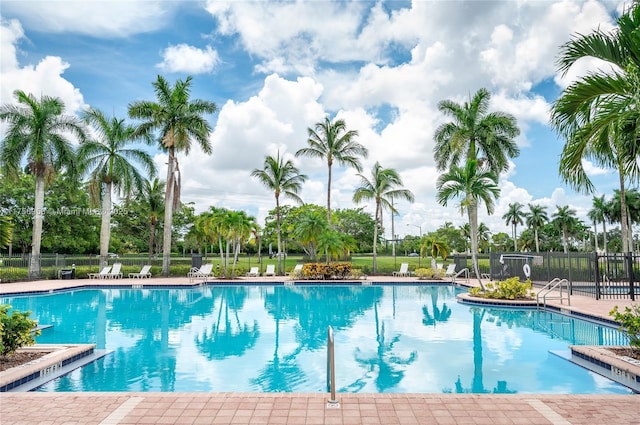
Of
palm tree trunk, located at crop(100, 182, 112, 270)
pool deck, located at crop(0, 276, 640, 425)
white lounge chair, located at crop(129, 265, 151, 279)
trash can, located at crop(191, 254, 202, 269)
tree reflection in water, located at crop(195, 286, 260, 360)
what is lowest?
tree reflection in water, located at crop(195, 286, 260, 360)

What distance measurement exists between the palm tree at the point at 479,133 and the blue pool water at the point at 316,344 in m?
10.9

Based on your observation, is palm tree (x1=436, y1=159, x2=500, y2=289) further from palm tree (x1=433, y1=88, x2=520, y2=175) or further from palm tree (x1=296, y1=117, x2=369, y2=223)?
palm tree (x1=296, y1=117, x2=369, y2=223)

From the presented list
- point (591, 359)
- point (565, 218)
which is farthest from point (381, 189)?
point (565, 218)

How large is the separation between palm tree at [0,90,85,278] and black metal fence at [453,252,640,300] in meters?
23.9

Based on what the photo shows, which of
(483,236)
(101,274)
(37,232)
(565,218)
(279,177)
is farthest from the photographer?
(483,236)

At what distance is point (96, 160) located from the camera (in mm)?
24609

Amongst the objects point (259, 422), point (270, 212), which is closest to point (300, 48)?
point (259, 422)

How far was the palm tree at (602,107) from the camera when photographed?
5352 mm

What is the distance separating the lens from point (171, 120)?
2448 cm

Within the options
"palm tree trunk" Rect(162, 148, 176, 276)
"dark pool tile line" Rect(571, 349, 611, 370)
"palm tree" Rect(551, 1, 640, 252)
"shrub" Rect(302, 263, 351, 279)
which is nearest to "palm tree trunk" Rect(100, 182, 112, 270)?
"palm tree trunk" Rect(162, 148, 176, 276)

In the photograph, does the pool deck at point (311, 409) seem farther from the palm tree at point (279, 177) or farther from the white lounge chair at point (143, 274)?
the palm tree at point (279, 177)

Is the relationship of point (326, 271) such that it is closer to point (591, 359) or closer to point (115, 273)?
point (115, 273)

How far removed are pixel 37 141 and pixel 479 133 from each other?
76.9 feet

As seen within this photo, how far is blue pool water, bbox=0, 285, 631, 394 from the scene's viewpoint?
6.14 m
